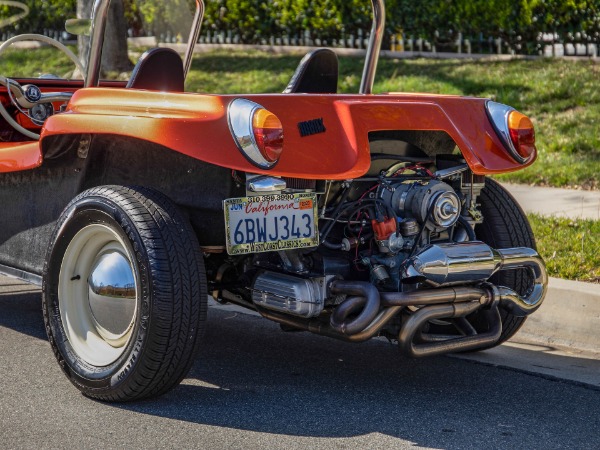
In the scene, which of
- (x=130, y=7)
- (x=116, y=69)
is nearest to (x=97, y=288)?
(x=116, y=69)

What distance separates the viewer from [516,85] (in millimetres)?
11633

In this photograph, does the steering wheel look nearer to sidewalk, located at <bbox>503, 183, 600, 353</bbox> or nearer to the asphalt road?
the asphalt road

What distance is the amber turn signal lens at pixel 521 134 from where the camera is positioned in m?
4.75

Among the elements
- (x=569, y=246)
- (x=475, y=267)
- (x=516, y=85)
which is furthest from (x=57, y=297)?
(x=516, y=85)

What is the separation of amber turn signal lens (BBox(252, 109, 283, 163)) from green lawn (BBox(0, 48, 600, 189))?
13.4 feet

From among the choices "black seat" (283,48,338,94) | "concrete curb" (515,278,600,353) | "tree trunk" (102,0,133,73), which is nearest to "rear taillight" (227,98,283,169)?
"black seat" (283,48,338,94)

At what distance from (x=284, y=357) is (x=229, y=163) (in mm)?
1435

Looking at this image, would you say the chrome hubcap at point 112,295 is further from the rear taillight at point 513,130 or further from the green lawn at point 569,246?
the green lawn at point 569,246

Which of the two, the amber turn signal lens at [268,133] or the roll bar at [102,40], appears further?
the roll bar at [102,40]

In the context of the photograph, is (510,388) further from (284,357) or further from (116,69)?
(116,69)

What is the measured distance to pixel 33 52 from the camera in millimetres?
17938

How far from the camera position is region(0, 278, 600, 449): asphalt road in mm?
3928

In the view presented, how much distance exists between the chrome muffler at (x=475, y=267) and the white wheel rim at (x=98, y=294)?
1164mm

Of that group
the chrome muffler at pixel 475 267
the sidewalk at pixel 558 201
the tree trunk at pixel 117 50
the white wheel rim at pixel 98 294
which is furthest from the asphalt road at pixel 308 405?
the tree trunk at pixel 117 50
